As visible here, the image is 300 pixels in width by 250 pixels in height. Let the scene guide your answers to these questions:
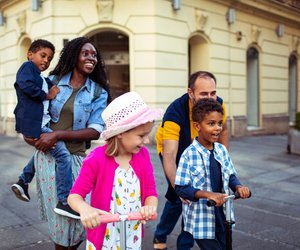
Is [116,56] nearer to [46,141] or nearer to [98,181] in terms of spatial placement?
[46,141]

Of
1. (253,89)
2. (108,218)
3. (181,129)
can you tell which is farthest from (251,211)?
(253,89)

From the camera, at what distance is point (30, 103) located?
2.96m

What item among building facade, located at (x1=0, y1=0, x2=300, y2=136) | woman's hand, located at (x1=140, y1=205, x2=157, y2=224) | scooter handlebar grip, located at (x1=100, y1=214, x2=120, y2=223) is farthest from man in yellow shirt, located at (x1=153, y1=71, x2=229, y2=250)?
building facade, located at (x1=0, y1=0, x2=300, y2=136)

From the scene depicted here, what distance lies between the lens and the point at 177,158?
137 inches

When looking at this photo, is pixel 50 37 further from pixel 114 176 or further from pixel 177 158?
pixel 114 176

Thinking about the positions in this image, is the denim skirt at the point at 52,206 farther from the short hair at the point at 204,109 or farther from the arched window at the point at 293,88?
the arched window at the point at 293,88

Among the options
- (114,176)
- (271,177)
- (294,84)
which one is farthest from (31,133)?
(294,84)

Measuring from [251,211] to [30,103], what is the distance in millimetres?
3548

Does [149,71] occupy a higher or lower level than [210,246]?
higher

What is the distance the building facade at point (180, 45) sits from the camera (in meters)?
11.8

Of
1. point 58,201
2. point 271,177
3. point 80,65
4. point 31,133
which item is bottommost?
point 271,177

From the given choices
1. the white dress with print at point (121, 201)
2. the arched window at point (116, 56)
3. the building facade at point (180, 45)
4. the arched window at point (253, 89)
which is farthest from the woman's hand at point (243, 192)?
the arched window at point (253, 89)

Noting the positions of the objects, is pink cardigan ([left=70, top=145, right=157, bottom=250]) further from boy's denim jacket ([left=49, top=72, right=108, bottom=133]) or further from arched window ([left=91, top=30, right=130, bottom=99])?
arched window ([left=91, top=30, right=130, bottom=99])

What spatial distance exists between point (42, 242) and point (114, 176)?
2250mm
